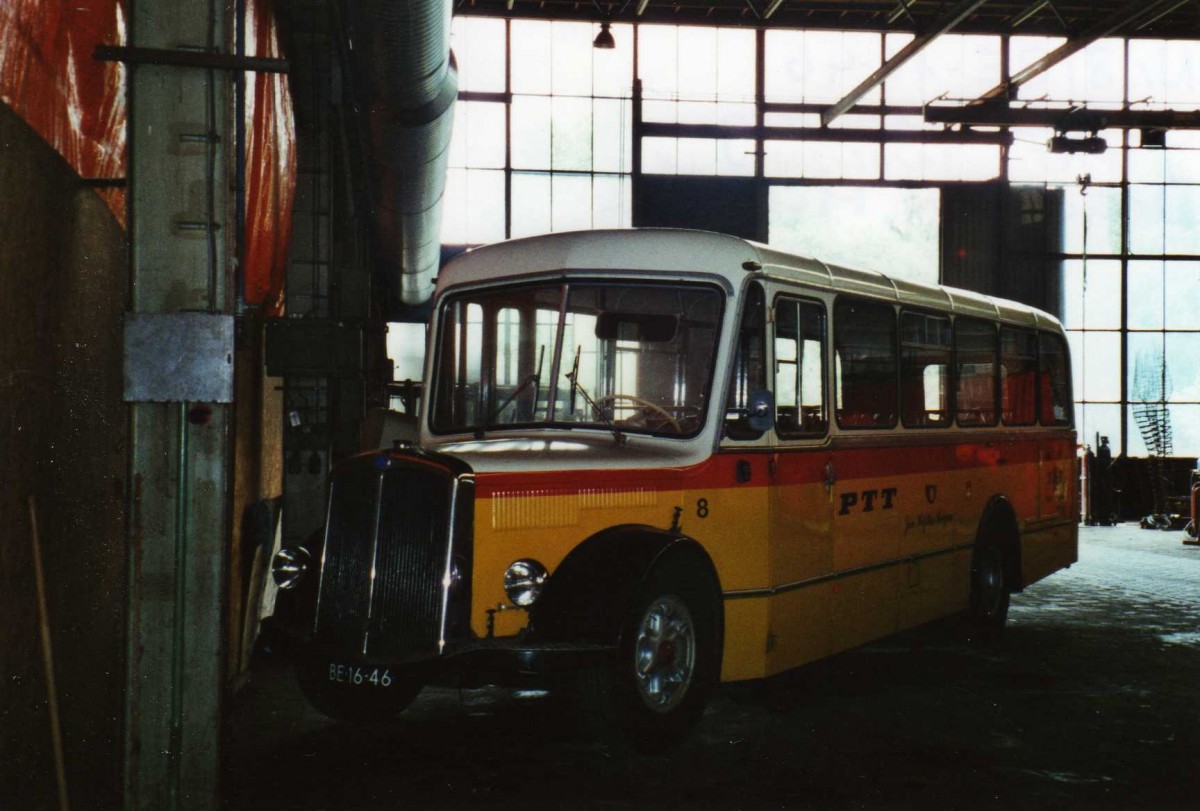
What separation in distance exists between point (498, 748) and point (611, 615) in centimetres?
138

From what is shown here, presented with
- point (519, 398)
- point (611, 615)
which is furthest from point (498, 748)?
point (519, 398)

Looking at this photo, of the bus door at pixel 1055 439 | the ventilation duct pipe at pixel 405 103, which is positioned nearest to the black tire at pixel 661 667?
the ventilation duct pipe at pixel 405 103

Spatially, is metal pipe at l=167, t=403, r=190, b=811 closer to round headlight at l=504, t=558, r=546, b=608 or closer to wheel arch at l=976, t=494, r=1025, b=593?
round headlight at l=504, t=558, r=546, b=608

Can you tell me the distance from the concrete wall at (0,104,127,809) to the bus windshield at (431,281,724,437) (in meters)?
2.11

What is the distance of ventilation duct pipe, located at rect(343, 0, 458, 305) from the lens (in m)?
9.05

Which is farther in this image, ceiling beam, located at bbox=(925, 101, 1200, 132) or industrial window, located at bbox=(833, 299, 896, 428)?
ceiling beam, located at bbox=(925, 101, 1200, 132)

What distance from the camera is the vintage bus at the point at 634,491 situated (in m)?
6.09

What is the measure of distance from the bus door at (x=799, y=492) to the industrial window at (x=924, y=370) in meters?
1.44

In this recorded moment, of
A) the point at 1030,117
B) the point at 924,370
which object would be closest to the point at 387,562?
the point at 924,370

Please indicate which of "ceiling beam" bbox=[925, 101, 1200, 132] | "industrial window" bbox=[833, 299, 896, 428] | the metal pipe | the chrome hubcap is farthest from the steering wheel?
"ceiling beam" bbox=[925, 101, 1200, 132]

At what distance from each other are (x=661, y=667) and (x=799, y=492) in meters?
1.70

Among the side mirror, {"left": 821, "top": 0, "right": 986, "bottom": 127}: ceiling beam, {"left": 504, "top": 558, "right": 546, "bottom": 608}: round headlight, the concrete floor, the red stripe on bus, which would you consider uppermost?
{"left": 821, "top": 0, "right": 986, "bottom": 127}: ceiling beam

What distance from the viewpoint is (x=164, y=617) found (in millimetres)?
5668

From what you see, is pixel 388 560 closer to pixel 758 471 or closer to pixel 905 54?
pixel 758 471
